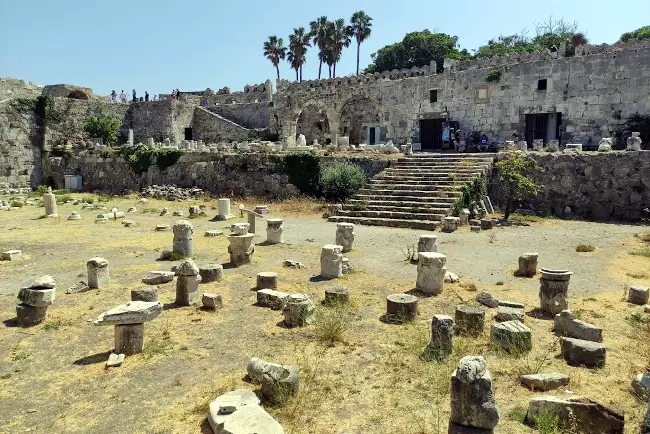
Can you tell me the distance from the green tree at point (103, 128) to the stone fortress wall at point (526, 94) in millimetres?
16090

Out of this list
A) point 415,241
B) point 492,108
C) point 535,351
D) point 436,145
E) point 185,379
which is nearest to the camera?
point 185,379

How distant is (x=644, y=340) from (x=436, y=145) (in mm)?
20728

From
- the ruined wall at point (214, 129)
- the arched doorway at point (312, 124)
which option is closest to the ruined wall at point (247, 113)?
the ruined wall at point (214, 129)

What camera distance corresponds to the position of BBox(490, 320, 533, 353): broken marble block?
662 cm

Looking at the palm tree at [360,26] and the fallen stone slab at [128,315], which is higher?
the palm tree at [360,26]

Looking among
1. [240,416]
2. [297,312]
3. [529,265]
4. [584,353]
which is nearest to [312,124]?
[529,265]

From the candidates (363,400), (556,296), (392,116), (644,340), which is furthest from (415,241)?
(392,116)

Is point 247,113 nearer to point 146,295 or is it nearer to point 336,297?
point 146,295

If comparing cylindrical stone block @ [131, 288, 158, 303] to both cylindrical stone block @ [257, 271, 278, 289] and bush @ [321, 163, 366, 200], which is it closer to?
cylindrical stone block @ [257, 271, 278, 289]

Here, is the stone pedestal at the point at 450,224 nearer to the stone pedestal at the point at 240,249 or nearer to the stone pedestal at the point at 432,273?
the stone pedestal at the point at 432,273

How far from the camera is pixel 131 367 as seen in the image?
6.41 m

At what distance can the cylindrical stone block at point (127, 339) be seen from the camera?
6758 millimetres

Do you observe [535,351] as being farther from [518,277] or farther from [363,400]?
[518,277]

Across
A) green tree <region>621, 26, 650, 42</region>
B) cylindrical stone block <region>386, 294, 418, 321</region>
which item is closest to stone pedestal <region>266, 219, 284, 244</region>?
cylindrical stone block <region>386, 294, 418, 321</region>
